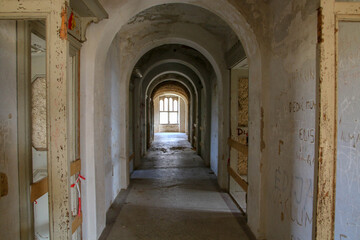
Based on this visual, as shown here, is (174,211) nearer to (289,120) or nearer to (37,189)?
(37,189)

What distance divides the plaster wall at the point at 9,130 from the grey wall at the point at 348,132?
287cm

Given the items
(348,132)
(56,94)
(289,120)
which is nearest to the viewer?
(56,94)

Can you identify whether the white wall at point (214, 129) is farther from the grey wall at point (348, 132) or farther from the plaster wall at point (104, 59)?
the grey wall at point (348, 132)

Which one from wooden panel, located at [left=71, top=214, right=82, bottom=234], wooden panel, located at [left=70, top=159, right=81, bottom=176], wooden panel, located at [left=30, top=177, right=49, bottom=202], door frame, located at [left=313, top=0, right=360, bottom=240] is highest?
door frame, located at [left=313, top=0, right=360, bottom=240]

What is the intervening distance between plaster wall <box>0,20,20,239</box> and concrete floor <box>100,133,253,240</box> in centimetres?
159

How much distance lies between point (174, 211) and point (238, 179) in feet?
4.26

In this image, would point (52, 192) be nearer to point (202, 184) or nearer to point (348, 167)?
point (348, 167)

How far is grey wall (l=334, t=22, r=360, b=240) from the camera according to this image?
210 centimetres

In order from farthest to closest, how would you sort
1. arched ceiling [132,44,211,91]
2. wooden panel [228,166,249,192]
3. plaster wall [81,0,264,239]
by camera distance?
arched ceiling [132,44,211,91] → wooden panel [228,166,249,192] → plaster wall [81,0,264,239]

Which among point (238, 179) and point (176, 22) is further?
point (176, 22)

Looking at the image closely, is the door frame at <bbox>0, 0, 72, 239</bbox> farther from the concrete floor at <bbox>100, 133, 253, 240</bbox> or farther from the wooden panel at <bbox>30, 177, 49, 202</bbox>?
the concrete floor at <bbox>100, 133, 253, 240</bbox>

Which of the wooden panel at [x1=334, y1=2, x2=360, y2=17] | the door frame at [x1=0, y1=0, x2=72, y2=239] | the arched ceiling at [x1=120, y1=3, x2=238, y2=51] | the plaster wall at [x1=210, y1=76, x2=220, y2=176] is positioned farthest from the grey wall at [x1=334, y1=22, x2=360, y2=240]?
the plaster wall at [x1=210, y1=76, x2=220, y2=176]

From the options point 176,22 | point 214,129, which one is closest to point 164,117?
point 214,129

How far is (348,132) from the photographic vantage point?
2121 millimetres
